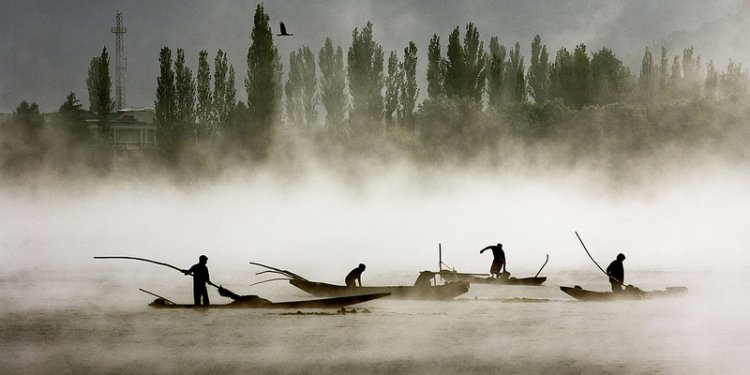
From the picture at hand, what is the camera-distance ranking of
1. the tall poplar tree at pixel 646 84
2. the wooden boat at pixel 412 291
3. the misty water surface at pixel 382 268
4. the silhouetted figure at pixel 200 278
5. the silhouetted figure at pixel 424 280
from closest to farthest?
the misty water surface at pixel 382 268
the silhouetted figure at pixel 200 278
the wooden boat at pixel 412 291
the silhouetted figure at pixel 424 280
the tall poplar tree at pixel 646 84

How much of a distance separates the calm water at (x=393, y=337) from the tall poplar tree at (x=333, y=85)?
67678mm

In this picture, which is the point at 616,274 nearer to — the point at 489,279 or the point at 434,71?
the point at 489,279

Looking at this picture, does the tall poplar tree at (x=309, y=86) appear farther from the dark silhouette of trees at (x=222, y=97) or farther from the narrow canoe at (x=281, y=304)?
the narrow canoe at (x=281, y=304)

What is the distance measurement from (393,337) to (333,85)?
83.5 meters

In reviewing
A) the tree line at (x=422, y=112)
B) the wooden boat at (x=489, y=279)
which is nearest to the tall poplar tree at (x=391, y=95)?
the tree line at (x=422, y=112)

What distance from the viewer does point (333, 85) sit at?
112 metres

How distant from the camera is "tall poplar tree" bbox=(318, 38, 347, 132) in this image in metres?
109

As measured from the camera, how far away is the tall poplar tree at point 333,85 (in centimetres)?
10912

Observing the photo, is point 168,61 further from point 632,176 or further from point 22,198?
point 632,176

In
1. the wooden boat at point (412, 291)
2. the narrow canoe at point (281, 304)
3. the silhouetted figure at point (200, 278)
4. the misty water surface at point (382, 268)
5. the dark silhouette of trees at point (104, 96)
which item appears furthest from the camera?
the dark silhouette of trees at point (104, 96)

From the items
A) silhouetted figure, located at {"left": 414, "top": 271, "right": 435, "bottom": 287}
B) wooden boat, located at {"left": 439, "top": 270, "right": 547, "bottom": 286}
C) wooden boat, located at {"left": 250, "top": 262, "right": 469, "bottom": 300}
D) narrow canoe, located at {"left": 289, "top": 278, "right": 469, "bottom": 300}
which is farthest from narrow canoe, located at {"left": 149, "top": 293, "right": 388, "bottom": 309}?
wooden boat, located at {"left": 439, "top": 270, "right": 547, "bottom": 286}

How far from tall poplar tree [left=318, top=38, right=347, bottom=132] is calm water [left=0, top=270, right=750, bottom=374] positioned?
222 ft

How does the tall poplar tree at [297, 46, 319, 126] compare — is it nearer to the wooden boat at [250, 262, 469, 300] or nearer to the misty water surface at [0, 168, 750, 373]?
the misty water surface at [0, 168, 750, 373]

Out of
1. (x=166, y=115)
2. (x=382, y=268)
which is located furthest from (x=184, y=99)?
(x=382, y=268)
